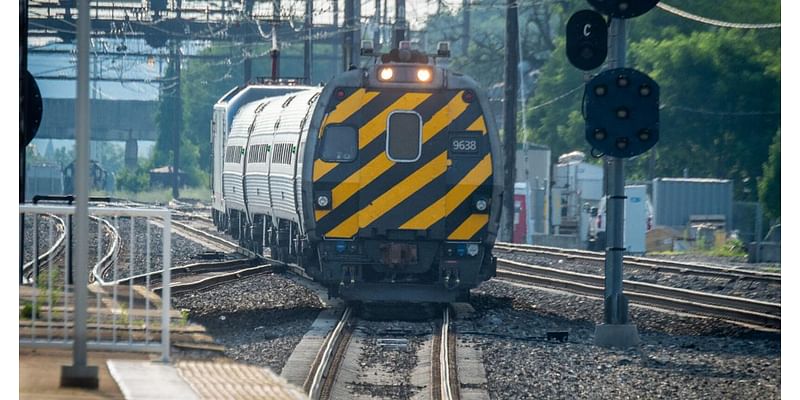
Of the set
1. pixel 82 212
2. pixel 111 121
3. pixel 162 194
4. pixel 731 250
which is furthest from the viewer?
pixel 111 121

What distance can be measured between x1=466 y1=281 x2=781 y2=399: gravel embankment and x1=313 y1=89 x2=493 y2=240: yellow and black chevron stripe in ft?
4.44

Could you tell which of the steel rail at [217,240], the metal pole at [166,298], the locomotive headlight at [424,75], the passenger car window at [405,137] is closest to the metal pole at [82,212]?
the metal pole at [166,298]

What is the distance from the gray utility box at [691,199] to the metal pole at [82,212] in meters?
29.7

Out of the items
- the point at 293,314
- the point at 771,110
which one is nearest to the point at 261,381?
the point at 293,314

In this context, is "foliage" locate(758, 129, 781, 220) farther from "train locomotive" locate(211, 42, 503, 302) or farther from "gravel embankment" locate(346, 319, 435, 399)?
"gravel embankment" locate(346, 319, 435, 399)

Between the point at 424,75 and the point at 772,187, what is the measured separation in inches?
831

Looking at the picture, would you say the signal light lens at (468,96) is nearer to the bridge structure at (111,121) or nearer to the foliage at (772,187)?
the foliage at (772,187)

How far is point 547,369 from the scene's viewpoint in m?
12.2

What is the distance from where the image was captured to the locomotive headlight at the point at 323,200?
16.6 meters

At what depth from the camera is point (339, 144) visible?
1675 centimetres

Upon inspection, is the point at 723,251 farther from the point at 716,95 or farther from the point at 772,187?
the point at 716,95

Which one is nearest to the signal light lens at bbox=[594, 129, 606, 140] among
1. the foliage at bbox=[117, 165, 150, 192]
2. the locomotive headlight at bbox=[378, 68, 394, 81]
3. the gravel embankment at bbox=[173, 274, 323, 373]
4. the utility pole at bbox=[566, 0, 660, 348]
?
the utility pole at bbox=[566, 0, 660, 348]

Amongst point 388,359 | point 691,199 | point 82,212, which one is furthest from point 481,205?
point 691,199

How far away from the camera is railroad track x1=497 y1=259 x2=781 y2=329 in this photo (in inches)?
628
